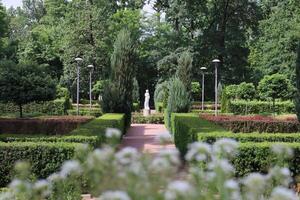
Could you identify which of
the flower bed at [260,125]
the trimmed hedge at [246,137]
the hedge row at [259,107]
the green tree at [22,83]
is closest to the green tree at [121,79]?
the green tree at [22,83]

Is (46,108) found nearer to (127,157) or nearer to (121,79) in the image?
(121,79)

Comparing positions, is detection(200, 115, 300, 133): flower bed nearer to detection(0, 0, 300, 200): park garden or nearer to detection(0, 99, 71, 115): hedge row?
detection(0, 0, 300, 200): park garden

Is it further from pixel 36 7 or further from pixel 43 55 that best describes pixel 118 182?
pixel 36 7

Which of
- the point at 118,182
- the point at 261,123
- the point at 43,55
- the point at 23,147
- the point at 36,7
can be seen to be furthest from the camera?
the point at 36,7

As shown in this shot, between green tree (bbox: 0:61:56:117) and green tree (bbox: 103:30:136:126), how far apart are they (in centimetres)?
349

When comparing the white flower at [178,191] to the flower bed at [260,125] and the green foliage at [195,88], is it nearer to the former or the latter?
the flower bed at [260,125]

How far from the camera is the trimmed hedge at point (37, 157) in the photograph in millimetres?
7152

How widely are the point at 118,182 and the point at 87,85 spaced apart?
3407 cm

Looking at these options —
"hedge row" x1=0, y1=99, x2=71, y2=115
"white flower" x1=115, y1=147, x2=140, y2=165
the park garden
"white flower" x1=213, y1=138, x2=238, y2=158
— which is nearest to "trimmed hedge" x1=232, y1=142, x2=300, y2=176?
the park garden

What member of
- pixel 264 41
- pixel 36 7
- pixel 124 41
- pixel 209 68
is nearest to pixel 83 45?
pixel 209 68

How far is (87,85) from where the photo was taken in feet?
117

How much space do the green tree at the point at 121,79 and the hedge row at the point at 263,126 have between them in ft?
15.7

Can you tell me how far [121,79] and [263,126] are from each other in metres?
5.78

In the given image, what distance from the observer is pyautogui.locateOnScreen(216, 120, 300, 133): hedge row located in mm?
15008
